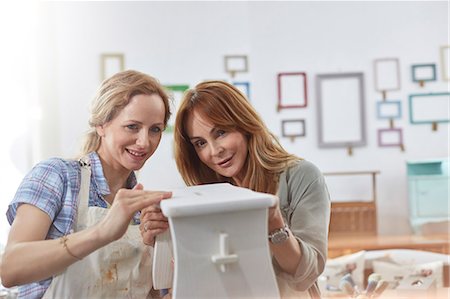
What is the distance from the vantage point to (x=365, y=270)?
3133 millimetres

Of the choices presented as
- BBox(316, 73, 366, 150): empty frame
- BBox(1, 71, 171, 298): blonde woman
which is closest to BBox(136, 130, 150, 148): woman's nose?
BBox(1, 71, 171, 298): blonde woman

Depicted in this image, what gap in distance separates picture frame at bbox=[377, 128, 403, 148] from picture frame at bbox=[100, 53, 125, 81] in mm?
1822

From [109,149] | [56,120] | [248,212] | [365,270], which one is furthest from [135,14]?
[248,212]

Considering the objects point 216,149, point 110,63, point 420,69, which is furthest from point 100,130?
point 420,69

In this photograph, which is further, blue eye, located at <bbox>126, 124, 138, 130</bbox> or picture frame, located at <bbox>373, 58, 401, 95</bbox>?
picture frame, located at <bbox>373, 58, 401, 95</bbox>

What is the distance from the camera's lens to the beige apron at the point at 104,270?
1069 millimetres

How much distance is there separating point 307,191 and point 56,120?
304 cm

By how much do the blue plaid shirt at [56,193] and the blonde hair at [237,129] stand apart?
17 cm

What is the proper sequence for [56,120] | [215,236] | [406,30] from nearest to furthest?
[215,236], [56,120], [406,30]

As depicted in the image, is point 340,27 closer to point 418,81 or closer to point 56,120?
point 418,81

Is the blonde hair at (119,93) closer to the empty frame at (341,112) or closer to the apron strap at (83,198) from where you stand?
the apron strap at (83,198)

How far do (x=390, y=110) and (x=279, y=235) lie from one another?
3.64 meters

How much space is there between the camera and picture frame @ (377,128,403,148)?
4344 mm

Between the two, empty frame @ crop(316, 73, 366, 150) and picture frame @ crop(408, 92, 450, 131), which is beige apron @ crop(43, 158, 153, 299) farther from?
picture frame @ crop(408, 92, 450, 131)
